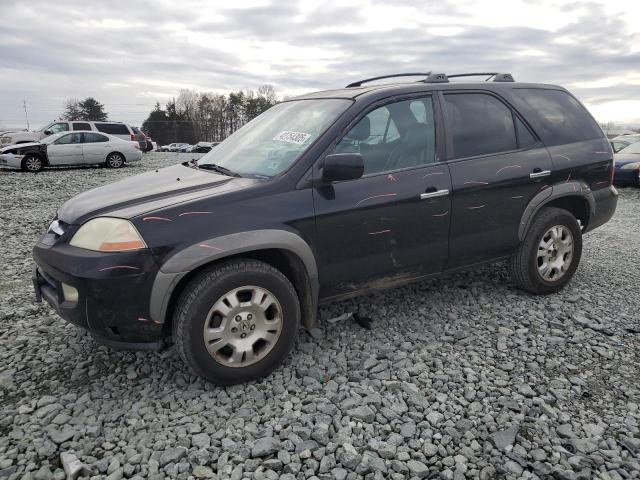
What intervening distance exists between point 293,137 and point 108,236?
1.43 m

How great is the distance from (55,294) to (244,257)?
119 centimetres

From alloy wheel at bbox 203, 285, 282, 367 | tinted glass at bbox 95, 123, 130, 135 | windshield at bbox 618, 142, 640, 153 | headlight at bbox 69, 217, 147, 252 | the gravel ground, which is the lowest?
the gravel ground

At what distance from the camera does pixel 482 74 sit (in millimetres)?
4457

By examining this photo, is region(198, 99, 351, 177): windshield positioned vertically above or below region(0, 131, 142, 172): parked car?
above

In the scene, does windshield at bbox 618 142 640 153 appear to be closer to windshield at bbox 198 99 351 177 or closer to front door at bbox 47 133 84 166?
windshield at bbox 198 99 351 177

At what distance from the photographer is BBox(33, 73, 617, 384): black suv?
2.76 meters

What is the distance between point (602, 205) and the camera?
14.9 ft

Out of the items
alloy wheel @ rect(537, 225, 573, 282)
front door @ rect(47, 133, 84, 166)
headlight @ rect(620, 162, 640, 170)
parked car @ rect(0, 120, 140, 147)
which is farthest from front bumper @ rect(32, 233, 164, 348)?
parked car @ rect(0, 120, 140, 147)

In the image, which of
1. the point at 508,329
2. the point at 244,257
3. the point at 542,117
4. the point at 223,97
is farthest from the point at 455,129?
the point at 223,97

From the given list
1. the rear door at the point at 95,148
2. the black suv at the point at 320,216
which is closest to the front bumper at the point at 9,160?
the rear door at the point at 95,148

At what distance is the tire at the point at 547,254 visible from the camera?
4168 millimetres

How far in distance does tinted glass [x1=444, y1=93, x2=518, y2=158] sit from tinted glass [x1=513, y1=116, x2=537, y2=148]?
0.19 feet

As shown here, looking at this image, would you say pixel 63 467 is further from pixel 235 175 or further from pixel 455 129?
pixel 455 129

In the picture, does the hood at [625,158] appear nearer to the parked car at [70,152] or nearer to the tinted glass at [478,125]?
the tinted glass at [478,125]
